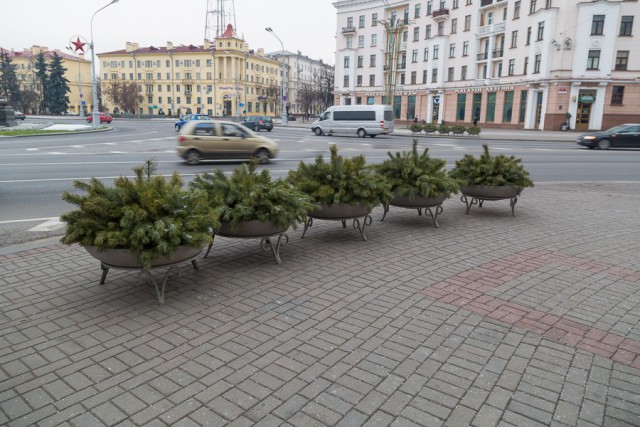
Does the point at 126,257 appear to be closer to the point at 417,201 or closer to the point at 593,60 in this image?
the point at 417,201

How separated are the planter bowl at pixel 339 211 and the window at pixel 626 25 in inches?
1867

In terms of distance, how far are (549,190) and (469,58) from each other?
5028 cm

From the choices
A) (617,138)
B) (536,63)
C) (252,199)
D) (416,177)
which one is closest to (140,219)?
(252,199)

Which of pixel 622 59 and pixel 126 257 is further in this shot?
pixel 622 59

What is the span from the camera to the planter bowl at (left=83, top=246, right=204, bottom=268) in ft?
14.2

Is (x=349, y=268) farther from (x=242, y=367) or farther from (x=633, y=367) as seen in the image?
(x=633, y=367)

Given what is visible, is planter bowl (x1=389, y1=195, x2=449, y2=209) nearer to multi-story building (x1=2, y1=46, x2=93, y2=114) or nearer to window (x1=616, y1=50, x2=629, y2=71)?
window (x1=616, y1=50, x2=629, y2=71)

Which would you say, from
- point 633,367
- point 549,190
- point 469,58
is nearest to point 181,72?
point 469,58

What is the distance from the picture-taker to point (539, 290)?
5.00 m

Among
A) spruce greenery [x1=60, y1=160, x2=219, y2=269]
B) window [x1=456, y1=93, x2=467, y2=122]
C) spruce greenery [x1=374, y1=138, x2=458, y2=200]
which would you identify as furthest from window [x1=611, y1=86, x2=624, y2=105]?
spruce greenery [x1=60, y1=160, x2=219, y2=269]

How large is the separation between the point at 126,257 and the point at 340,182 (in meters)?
3.02

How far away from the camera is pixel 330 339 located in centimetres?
388

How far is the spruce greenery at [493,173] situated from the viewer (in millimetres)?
8422

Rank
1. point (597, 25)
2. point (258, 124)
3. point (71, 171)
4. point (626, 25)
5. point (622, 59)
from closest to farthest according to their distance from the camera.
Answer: point (71, 171), point (597, 25), point (626, 25), point (622, 59), point (258, 124)
